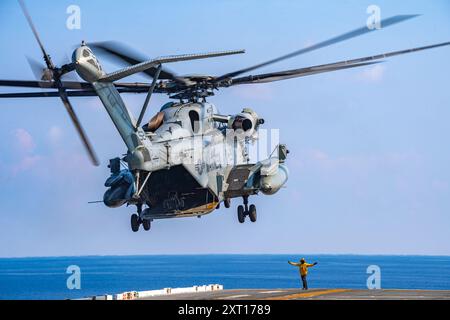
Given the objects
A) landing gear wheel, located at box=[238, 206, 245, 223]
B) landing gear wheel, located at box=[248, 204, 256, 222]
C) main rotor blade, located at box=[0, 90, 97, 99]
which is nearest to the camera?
main rotor blade, located at box=[0, 90, 97, 99]

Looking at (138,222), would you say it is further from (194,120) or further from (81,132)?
(81,132)

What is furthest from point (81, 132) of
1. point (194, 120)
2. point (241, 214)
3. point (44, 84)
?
point (241, 214)

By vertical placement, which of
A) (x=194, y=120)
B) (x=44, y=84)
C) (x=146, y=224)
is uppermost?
(x=44, y=84)

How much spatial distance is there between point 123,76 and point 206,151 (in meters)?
6.86

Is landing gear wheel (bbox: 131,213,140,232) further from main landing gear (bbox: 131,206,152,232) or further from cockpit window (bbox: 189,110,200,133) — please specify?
cockpit window (bbox: 189,110,200,133)

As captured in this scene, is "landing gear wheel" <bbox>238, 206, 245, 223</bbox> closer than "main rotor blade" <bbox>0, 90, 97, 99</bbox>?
No

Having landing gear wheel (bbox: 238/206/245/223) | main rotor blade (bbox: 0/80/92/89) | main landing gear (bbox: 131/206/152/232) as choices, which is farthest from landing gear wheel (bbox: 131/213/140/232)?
main rotor blade (bbox: 0/80/92/89)

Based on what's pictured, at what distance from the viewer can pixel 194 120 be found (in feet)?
125

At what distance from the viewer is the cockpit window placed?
38000mm

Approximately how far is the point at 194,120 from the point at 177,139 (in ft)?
7.54

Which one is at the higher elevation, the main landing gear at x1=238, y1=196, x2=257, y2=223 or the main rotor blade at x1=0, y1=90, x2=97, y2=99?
the main rotor blade at x1=0, y1=90, x2=97, y2=99

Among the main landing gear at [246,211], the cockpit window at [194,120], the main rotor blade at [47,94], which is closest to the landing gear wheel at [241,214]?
the main landing gear at [246,211]
